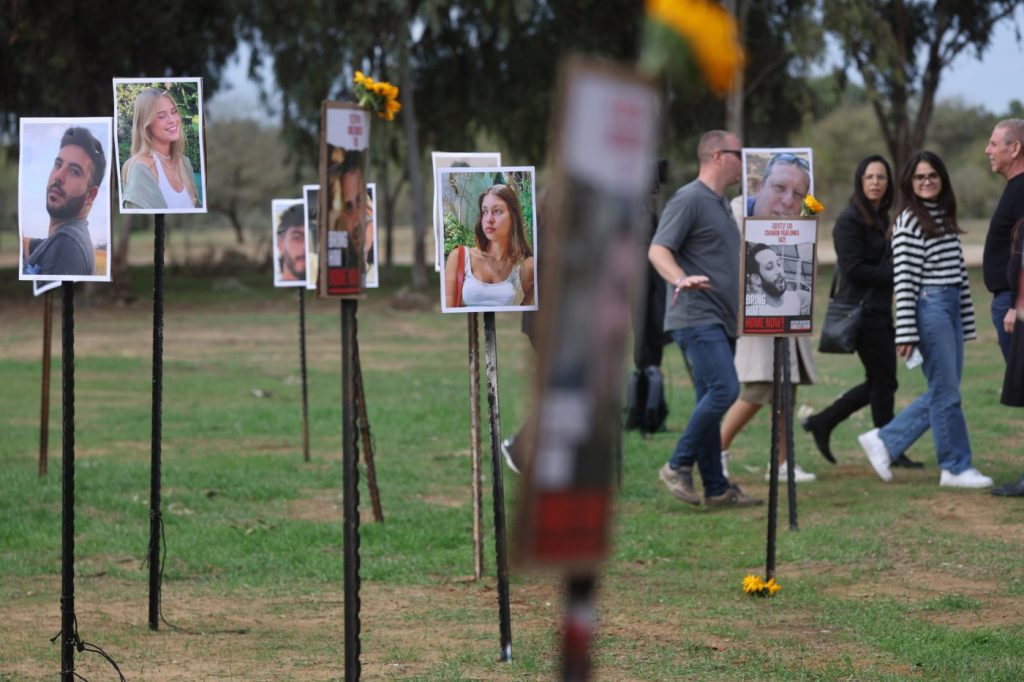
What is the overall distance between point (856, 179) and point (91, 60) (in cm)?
2673

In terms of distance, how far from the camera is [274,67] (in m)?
35.0

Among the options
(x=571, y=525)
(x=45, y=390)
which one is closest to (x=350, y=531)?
(x=571, y=525)

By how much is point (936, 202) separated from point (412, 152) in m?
26.4

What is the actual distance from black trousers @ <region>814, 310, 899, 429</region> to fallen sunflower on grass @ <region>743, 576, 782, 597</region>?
3.33m

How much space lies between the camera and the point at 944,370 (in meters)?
9.52

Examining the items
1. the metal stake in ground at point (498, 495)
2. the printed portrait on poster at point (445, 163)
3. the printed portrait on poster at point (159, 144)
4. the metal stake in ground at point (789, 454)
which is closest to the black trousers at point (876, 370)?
the metal stake in ground at point (789, 454)

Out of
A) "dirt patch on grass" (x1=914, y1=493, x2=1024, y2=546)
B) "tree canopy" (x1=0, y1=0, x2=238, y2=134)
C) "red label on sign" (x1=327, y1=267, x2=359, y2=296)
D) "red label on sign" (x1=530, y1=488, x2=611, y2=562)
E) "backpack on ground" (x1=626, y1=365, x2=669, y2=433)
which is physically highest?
"tree canopy" (x1=0, y1=0, x2=238, y2=134)

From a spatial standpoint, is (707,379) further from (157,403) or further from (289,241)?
(289,241)

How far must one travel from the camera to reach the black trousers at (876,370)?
10.2 meters

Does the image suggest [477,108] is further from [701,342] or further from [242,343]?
[701,342]

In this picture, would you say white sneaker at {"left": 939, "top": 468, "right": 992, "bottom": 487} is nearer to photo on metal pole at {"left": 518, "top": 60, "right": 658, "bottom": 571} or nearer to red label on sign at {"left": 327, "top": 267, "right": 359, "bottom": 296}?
red label on sign at {"left": 327, "top": 267, "right": 359, "bottom": 296}

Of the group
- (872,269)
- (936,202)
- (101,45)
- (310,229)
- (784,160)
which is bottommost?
(872,269)

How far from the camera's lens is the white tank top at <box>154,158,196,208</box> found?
22.0 feet

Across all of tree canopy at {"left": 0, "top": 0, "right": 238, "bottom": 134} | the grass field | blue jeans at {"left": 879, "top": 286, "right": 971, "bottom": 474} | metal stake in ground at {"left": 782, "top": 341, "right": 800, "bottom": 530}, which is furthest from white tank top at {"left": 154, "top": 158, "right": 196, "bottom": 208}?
tree canopy at {"left": 0, "top": 0, "right": 238, "bottom": 134}
